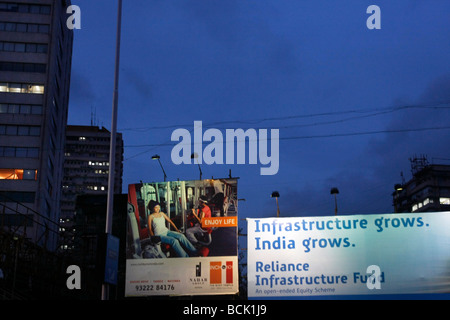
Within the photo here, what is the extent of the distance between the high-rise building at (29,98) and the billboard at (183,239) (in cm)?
5013

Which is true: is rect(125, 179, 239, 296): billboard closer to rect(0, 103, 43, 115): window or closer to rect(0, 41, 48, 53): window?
rect(0, 103, 43, 115): window

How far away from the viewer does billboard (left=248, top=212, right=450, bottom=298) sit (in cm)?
2305

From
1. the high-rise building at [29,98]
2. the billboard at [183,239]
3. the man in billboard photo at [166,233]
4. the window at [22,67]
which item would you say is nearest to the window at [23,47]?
the high-rise building at [29,98]

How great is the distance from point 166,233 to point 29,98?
57.6 m

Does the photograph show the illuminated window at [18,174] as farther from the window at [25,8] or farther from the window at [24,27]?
the window at [25,8]

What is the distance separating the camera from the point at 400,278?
2306 cm

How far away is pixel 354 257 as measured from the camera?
23.5 meters

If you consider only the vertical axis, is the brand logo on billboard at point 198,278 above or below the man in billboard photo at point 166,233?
below

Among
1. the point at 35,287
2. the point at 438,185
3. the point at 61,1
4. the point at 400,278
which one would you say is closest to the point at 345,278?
the point at 400,278

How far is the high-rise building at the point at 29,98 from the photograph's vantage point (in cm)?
7475

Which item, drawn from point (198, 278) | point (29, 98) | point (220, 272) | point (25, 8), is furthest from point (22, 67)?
point (220, 272)

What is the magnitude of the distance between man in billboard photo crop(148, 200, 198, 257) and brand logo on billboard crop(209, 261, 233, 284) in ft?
3.78

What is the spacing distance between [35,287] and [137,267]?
7400 mm
